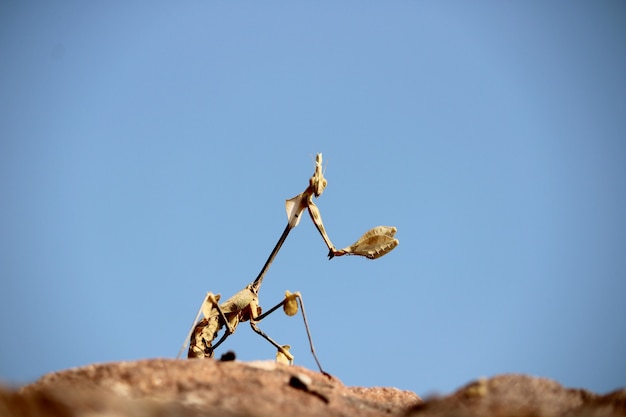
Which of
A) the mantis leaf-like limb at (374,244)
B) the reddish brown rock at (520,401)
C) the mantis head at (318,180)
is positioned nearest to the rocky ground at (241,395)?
the reddish brown rock at (520,401)

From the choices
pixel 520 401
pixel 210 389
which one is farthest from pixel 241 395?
pixel 520 401

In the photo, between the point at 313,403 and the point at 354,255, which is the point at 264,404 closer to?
the point at 313,403

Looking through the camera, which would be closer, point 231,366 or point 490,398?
point 490,398

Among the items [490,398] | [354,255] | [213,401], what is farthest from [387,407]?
[354,255]

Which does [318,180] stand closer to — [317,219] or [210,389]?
[317,219]

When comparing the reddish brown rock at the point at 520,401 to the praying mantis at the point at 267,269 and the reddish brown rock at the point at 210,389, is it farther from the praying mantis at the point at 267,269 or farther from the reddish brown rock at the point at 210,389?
the praying mantis at the point at 267,269

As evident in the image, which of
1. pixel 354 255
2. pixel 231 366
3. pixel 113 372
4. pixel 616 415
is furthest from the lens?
pixel 354 255

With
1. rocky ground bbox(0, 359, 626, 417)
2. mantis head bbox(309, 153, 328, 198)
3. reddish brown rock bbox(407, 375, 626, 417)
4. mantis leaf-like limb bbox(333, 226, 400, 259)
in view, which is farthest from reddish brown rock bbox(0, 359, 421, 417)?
mantis head bbox(309, 153, 328, 198)

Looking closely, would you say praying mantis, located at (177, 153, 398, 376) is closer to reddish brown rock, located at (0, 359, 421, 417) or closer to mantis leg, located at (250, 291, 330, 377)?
mantis leg, located at (250, 291, 330, 377)
